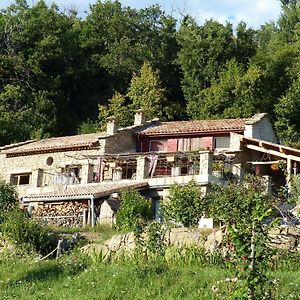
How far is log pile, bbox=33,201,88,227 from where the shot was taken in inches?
1118

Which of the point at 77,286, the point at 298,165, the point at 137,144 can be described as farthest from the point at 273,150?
the point at 77,286

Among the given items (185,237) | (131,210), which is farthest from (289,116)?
(185,237)

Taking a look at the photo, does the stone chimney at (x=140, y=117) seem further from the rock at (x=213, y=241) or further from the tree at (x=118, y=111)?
the rock at (x=213, y=241)

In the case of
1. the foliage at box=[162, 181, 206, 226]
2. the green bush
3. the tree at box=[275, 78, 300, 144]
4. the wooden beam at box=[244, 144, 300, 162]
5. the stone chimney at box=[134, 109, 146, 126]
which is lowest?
the green bush

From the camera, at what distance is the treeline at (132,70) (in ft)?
153

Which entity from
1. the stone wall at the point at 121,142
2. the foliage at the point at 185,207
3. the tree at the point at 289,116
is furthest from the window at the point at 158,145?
Answer: the foliage at the point at 185,207

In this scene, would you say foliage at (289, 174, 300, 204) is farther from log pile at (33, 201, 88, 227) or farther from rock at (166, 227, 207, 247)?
rock at (166, 227, 207, 247)

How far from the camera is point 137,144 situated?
3841 cm

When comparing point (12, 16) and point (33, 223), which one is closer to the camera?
point (33, 223)

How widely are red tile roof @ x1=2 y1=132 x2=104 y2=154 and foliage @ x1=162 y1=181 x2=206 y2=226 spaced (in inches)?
463

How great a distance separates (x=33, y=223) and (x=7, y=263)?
1721 millimetres

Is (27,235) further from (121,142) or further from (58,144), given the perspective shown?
(58,144)

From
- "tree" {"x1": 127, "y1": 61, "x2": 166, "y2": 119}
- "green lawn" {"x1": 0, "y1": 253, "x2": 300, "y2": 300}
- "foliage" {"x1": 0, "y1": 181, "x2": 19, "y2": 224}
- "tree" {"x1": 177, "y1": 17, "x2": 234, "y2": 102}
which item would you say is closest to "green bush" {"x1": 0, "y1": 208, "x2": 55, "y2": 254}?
"green lawn" {"x1": 0, "y1": 253, "x2": 300, "y2": 300}

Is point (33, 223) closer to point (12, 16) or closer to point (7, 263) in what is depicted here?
point (7, 263)
